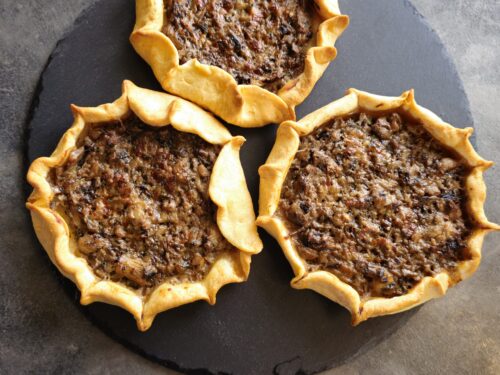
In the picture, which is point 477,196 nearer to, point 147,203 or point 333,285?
point 333,285

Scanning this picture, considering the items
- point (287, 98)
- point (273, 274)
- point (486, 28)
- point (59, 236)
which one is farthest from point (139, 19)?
point (486, 28)

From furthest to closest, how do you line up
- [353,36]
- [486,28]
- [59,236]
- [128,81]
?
1. [486,28]
2. [353,36]
3. [128,81]
4. [59,236]

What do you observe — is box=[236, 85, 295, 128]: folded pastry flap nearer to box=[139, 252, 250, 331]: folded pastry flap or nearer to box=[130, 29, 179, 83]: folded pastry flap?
box=[130, 29, 179, 83]: folded pastry flap

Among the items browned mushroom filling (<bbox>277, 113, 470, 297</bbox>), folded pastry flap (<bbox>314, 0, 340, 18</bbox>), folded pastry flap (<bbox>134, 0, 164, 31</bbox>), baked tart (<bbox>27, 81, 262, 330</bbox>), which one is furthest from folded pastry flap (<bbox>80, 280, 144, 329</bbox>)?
folded pastry flap (<bbox>314, 0, 340, 18</bbox>)

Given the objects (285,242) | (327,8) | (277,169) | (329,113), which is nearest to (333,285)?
Answer: (285,242)

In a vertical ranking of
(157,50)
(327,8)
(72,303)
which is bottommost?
(72,303)

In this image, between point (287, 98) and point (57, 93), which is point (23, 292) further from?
point (287, 98)

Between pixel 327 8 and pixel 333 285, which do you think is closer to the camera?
pixel 333 285
